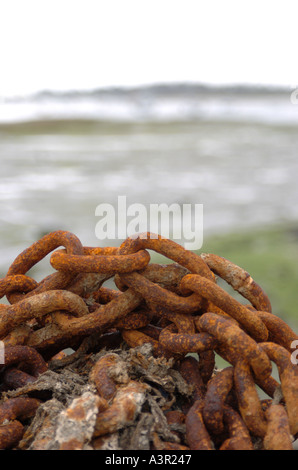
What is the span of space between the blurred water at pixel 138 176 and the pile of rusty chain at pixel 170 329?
4710 mm

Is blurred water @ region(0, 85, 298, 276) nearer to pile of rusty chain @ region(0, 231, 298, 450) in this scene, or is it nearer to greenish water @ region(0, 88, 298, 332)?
greenish water @ region(0, 88, 298, 332)

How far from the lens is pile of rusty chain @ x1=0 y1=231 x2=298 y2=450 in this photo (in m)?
1.29

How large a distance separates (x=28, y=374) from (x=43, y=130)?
2690cm

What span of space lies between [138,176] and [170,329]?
11971 millimetres

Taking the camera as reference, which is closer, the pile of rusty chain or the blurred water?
the pile of rusty chain

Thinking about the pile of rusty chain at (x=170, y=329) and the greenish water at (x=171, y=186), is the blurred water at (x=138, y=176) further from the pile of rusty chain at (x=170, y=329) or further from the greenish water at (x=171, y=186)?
the pile of rusty chain at (x=170, y=329)

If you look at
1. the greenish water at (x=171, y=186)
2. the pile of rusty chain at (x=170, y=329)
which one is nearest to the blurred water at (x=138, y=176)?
the greenish water at (x=171, y=186)

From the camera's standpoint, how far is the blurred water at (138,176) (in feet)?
28.9

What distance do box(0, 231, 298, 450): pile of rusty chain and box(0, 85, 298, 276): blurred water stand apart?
15.5 ft

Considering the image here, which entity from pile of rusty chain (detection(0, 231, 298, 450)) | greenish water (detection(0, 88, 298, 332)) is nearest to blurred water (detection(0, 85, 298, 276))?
greenish water (detection(0, 88, 298, 332))

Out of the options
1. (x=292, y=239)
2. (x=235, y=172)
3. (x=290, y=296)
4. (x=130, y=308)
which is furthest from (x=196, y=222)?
(x=130, y=308)

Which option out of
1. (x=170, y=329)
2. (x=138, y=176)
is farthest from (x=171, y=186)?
(x=170, y=329)

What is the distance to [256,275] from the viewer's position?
583 centimetres

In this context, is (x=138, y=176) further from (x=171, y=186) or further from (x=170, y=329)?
(x=170, y=329)
